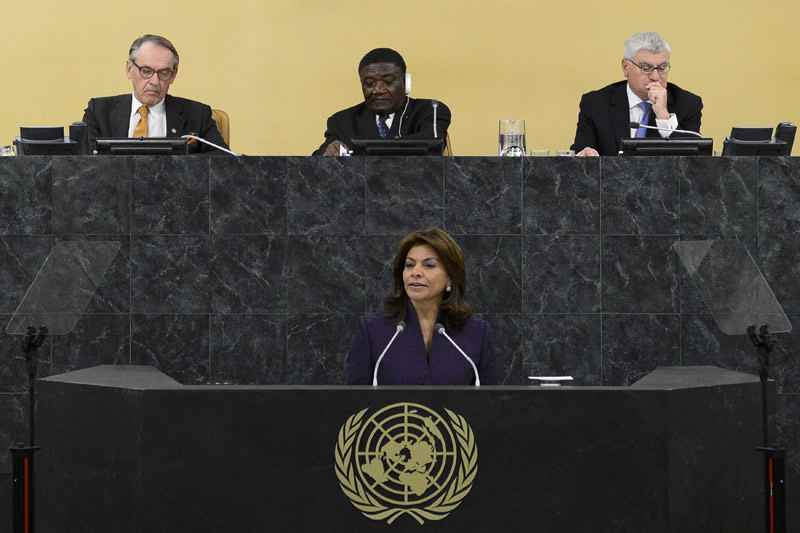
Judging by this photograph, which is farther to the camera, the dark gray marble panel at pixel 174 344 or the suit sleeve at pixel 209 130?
the suit sleeve at pixel 209 130

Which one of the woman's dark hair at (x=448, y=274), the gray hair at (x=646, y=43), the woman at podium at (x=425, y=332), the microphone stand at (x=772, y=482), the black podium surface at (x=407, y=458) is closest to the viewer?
the black podium surface at (x=407, y=458)

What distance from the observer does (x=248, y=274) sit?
4.55 meters

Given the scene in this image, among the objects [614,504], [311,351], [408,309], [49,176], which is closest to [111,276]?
[49,176]

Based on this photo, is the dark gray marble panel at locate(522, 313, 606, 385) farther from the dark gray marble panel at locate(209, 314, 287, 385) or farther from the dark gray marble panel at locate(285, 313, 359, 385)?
the dark gray marble panel at locate(209, 314, 287, 385)

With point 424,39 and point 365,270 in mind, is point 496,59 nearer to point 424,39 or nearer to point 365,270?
point 424,39

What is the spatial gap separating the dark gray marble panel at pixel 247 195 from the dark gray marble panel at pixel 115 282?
1.21 feet

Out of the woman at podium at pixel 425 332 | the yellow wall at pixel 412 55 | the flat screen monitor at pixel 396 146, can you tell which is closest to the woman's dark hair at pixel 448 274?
the woman at podium at pixel 425 332

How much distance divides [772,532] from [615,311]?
173 cm

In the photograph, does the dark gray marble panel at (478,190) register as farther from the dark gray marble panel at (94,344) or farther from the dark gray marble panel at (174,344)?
the dark gray marble panel at (94,344)

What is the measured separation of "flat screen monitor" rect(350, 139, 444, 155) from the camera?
4.63 metres

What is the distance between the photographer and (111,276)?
452 cm

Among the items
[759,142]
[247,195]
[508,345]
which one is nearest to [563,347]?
[508,345]

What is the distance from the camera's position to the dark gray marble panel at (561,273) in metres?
4.56

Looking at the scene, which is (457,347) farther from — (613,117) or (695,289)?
(613,117)
